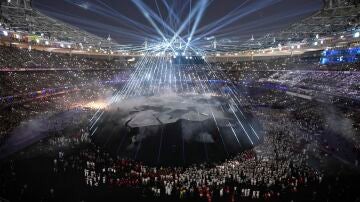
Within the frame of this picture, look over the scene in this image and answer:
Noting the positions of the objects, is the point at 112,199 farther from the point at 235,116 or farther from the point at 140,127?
the point at 235,116

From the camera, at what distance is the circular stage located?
2456 cm

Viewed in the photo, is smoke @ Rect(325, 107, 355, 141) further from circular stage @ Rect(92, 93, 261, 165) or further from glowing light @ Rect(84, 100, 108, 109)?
glowing light @ Rect(84, 100, 108, 109)

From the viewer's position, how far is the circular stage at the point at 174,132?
24.6 meters

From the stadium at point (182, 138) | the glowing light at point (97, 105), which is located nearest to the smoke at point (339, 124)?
the stadium at point (182, 138)

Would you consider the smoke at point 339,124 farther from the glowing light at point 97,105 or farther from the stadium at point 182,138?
the glowing light at point 97,105

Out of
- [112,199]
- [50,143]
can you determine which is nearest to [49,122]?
[50,143]

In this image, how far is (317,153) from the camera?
77.8 feet

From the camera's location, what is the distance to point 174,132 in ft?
89.2

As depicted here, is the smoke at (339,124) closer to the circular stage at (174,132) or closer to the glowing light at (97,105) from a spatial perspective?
the circular stage at (174,132)

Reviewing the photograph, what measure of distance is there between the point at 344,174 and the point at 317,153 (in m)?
4.00

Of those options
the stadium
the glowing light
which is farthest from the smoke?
the glowing light

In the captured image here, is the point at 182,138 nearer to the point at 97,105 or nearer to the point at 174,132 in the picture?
the point at 174,132

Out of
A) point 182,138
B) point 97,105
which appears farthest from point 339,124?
point 97,105

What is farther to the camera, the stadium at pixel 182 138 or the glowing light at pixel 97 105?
the glowing light at pixel 97 105
